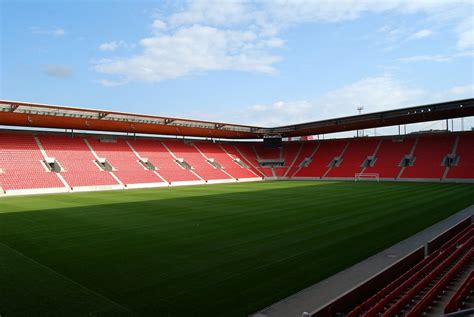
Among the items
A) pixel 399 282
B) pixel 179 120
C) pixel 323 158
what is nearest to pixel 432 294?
pixel 399 282

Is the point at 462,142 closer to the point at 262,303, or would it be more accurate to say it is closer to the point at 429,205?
the point at 429,205

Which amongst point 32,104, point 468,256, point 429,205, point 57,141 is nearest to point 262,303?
point 468,256

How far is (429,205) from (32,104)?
29.3 meters

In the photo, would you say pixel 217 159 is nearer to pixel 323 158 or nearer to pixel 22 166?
pixel 323 158

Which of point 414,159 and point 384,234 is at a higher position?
→ point 414,159

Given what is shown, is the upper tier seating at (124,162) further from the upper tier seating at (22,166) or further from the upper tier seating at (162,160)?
the upper tier seating at (22,166)

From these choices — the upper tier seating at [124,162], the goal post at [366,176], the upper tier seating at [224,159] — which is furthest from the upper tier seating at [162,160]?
the goal post at [366,176]

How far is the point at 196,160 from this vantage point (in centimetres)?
4550

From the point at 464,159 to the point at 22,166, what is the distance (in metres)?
47.2

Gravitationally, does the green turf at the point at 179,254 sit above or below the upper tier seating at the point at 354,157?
below

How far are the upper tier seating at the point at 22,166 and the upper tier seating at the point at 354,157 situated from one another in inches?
1325

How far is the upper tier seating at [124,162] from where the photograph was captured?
36106 mm

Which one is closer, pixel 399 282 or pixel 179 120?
pixel 399 282

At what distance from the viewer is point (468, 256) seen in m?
7.01
